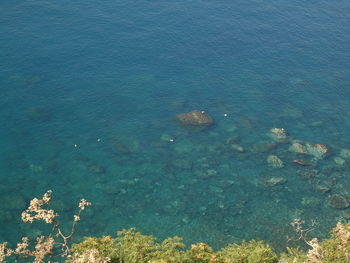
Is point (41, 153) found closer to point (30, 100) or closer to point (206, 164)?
point (30, 100)

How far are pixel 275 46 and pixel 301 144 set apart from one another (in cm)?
3760

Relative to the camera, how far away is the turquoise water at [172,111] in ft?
230

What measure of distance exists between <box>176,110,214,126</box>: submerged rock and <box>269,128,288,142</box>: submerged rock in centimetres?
1251

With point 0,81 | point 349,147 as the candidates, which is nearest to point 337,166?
point 349,147

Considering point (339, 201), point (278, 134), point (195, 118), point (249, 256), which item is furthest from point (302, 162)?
point (249, 256)

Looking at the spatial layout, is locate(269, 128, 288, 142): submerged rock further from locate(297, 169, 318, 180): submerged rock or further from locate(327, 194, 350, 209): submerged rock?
locate(327, 194, 350, 209): submerged rock

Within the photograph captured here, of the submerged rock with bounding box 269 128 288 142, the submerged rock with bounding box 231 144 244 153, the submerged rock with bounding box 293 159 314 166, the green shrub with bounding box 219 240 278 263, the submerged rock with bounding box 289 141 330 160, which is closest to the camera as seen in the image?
the green shrub with bounding box 219 240 278 263

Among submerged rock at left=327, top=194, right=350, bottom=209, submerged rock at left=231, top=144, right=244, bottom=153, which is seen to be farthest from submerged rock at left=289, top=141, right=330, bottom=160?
submerged rock at left=327, top=194, right=350, bottom=209

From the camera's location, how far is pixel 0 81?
3561 inches

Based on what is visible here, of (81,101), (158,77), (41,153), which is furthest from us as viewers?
(158,77)

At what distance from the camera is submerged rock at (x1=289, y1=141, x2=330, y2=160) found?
82.4 m

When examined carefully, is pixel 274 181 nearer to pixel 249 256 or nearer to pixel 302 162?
pixel 302 162

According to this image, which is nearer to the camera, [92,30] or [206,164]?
[206,164]

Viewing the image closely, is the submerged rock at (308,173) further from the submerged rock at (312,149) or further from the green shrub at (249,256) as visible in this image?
the green shrub at (249,256)
